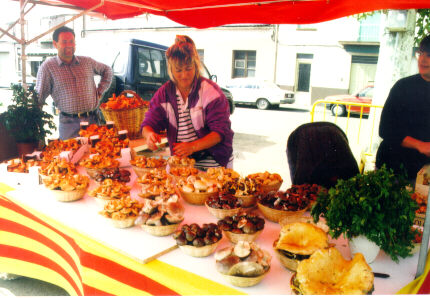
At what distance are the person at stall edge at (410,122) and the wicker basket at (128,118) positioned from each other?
244 cm

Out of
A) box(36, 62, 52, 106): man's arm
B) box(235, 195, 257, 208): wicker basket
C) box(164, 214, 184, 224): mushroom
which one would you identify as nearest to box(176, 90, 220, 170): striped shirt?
box(235, 195, 257, 208): wicker basket

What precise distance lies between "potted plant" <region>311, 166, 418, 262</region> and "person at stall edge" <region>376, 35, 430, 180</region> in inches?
59.0

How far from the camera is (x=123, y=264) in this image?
4.89 feet

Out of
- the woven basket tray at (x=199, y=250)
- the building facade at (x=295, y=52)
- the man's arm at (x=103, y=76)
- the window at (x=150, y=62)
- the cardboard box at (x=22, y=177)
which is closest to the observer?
the woven basket tray at (x=199, y=250)

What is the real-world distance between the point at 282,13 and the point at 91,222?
2797 millimetres

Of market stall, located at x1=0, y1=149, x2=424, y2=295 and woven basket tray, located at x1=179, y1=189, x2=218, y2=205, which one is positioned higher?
woven basket tray, located at x1=179, y1=189, x2=218, y2=205

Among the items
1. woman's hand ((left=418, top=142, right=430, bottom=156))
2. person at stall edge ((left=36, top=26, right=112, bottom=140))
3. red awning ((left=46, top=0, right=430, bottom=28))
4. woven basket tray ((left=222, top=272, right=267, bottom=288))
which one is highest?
red awning ((left=46, top=0, right=430, bottom=28))

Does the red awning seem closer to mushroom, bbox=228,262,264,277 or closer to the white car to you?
mushroom, bbox=228,262,264,277

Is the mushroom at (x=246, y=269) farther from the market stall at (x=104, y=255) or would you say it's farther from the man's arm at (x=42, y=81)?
the man's arm at (x=42, y=81)

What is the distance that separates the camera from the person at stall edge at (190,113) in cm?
255

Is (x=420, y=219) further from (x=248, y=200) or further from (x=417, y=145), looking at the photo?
(x=417, y=145)

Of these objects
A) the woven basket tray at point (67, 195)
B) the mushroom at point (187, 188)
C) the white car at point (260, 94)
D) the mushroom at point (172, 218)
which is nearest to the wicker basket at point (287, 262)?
the mushroom at point (172, 218)

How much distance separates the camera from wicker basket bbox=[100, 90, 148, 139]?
3615 mm

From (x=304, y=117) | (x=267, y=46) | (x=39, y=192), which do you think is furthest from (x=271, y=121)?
(x=39, y=192)
